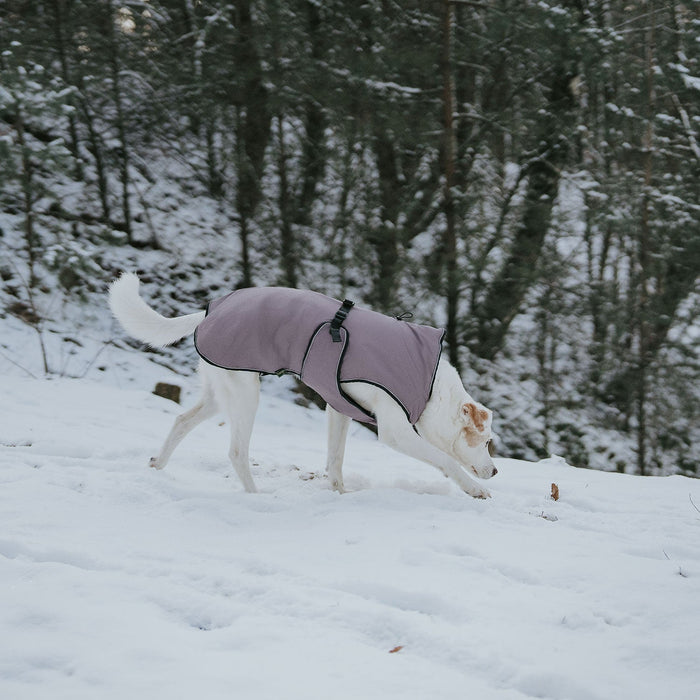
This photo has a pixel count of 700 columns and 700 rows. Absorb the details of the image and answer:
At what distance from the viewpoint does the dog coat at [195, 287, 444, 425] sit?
4066 mm

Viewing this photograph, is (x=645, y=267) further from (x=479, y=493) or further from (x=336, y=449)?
(x=336, y=449)

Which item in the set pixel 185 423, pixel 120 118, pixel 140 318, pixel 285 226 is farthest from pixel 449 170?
pixel 185 423

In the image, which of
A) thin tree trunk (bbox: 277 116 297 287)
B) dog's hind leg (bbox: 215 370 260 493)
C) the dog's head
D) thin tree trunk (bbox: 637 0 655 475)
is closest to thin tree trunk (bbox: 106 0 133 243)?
thin tree trunk (bbox: 277 116 297 287)

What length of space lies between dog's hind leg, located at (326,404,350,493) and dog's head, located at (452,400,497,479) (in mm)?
739

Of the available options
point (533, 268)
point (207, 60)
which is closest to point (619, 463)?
point (533, 268)

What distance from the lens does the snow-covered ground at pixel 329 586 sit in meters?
2.05

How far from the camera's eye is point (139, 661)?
2.04 m

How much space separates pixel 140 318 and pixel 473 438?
2.30m

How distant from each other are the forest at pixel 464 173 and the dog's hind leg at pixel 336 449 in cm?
482

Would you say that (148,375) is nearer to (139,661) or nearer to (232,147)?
(232,147)

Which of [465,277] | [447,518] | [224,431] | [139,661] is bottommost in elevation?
[224,431]

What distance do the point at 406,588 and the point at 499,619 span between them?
38cm

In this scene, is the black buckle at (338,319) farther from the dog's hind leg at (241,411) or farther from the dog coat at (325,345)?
the dog's hind leg at (241,411)

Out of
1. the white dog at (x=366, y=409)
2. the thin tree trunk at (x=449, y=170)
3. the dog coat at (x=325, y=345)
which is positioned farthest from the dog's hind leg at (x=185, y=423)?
the thin tree trunk at (x=449, y=170)
